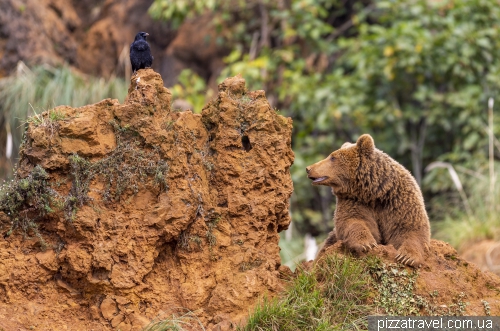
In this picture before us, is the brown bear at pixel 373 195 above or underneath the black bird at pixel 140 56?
underneath

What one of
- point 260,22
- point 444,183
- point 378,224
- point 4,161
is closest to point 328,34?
point 260,22

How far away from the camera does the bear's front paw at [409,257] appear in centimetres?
593

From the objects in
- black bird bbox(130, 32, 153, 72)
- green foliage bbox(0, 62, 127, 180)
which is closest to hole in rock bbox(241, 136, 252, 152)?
black bird bbox(130, 32, 153, 72)

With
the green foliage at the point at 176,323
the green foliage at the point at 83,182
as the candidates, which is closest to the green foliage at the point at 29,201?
the green foliage at the point at 83,182

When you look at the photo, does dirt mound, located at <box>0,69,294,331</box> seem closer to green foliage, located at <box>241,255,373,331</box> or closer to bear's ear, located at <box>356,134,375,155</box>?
green foliage, located at <box>241,255,373,331</box>

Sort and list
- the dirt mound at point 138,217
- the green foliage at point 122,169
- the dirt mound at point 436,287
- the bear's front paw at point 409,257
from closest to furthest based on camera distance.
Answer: the dirt mound at point 138,217, the green foliage at point 122,169, the dirt mound at point 436,287, the bear's front paw at point 409,257

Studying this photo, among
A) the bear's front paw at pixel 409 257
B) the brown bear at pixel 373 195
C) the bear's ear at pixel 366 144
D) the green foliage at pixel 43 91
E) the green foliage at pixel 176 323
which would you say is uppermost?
the green foliage at pixel 43 91

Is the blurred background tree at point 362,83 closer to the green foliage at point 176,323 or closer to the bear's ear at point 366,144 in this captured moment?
the bear's ear at point 366,144

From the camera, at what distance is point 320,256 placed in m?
6.14

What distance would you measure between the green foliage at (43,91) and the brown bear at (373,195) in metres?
6.98

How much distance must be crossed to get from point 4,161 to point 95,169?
725 cm

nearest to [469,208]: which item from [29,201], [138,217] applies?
[138,217]

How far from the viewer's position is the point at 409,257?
5.95 m

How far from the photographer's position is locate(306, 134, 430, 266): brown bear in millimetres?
6363
